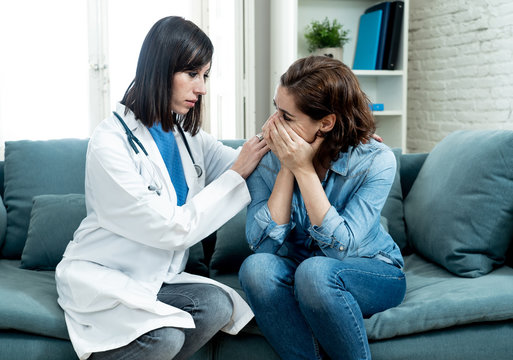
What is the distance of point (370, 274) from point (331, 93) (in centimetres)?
49

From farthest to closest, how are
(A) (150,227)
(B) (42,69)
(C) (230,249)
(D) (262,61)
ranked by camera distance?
(D) (262,61)
(B) (42,69)
(C) (230,249)
(A) (150,227)

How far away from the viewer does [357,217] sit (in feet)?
4.91

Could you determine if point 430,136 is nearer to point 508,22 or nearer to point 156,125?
point 508,22

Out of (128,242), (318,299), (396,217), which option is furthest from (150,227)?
(396,217)

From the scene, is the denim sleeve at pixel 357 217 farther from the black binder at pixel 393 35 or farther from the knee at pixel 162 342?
the black binder at pixel 393 35

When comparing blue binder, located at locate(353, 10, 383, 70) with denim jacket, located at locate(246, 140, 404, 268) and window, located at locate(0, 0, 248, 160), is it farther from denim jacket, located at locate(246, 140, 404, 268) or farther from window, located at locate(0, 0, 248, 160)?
denim jacket, located at locate(246, 140, 404, 268)

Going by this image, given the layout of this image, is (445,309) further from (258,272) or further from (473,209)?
(258,272)

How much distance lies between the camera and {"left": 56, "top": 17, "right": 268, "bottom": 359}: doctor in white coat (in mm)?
1434

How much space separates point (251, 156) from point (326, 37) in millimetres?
1618

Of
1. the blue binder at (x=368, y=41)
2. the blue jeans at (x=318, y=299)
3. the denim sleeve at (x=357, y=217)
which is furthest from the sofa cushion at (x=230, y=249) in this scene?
the blue binder at (x=368, y=41)

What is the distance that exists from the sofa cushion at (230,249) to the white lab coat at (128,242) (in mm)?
278

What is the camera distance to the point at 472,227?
1.79 metres

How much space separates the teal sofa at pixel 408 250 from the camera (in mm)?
1536

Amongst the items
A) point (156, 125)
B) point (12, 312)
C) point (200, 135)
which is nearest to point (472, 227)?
point (200, 135)
